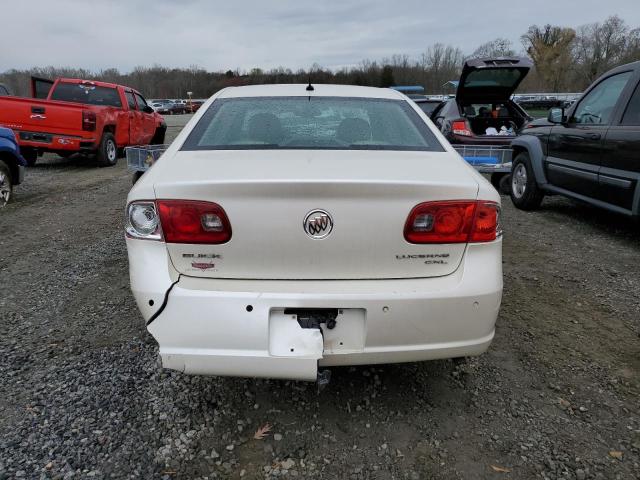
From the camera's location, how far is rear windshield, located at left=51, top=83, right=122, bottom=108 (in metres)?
11.1

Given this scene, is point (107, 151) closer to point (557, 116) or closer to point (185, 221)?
point (557, 116)

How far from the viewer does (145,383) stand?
2631 mm

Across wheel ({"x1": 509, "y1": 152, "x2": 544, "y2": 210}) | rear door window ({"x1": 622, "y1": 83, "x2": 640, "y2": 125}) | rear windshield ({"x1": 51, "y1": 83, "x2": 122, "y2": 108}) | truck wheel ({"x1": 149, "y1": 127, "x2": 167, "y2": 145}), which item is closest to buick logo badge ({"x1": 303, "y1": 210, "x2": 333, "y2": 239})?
rear door window ({"x1": 622, "y1": 83, "x2": 640, "y2": 125})

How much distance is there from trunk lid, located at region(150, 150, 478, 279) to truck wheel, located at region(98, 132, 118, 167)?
31.0ft

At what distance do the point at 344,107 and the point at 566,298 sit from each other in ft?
7.70

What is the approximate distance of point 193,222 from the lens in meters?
2.01

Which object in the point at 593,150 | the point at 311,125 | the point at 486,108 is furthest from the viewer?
the point at 486,108

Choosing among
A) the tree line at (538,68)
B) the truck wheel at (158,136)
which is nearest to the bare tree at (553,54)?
the tree line at (538,68)

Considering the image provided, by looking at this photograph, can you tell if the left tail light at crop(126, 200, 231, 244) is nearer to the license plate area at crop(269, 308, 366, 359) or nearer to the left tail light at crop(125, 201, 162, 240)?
the left tail light at crop(125, 201, 162, 240)

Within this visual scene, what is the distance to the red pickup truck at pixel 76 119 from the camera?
31.3 ft

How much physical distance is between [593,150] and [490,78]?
3.28 metres

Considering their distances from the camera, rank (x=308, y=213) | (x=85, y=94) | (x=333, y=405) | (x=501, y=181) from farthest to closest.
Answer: (x=85, y=94), (x=501, y=181), (x=333, y=405), (x=308, y=213)

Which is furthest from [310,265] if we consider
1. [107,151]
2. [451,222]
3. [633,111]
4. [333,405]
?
[107,151]

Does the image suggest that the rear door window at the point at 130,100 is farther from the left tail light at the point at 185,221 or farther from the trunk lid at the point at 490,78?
the left tail light at the point at 185,221
